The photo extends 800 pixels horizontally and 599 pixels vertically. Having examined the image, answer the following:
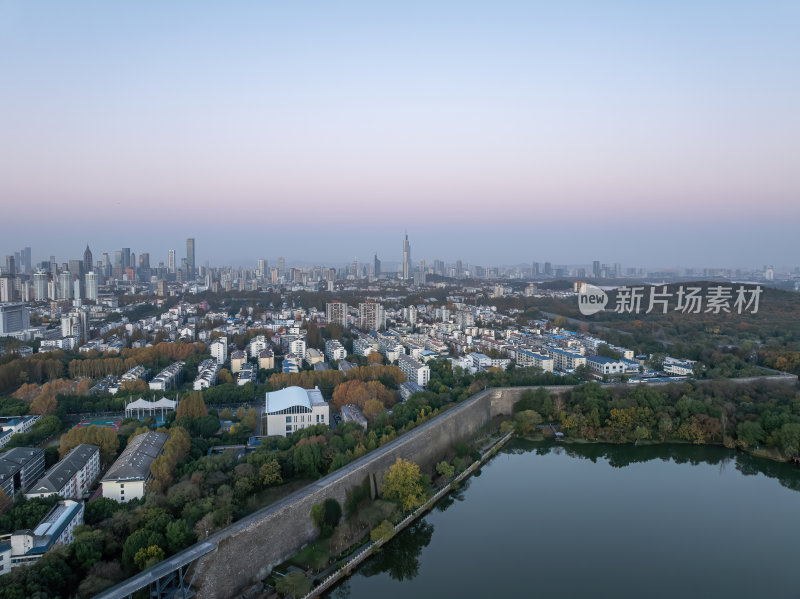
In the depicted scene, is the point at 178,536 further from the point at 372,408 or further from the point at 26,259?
the point at 26,259

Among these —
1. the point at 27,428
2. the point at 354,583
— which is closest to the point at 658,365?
the point at 354,583

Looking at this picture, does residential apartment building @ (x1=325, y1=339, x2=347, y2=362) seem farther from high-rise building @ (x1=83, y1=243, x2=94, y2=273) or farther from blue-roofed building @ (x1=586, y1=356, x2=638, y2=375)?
high-rise building @ (x1=83, y1=243, x2=94, y2=273)

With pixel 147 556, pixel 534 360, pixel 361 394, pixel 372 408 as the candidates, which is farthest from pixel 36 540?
pixel 534 360

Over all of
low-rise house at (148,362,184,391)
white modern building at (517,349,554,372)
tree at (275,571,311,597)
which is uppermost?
white modern building at (517,349,554,372)

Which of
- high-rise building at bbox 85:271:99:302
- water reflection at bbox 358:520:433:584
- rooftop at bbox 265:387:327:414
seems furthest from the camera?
high-rise building at bbox 85:271:99:302

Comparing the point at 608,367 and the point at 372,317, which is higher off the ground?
A: the point at 372,317

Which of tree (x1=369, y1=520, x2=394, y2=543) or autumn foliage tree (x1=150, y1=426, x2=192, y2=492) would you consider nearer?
tree (x1=369, y1=520, x2=394, y2=543)

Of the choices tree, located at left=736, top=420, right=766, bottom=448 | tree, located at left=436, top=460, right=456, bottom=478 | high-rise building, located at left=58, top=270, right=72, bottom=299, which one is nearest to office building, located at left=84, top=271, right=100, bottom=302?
high-rise building, located at left=58, top=270, right=72, bottom=299
